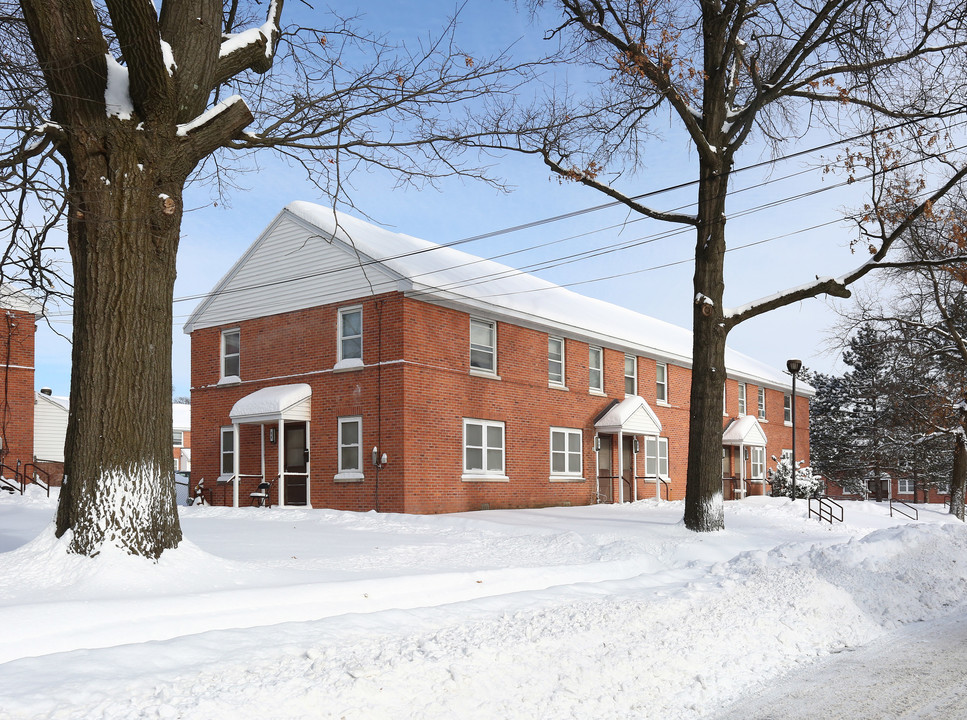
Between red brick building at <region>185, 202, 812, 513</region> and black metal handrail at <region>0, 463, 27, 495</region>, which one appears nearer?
red brick building at <region>185, 202, 812, 513</region>

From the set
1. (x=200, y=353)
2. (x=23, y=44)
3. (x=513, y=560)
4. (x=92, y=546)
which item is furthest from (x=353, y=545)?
(x=200, y=353)

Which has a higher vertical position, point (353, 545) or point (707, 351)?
point (707, 351)

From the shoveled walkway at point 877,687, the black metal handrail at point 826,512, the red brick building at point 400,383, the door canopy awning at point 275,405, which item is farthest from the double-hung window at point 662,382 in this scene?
the shoveled walkway at point 877,687

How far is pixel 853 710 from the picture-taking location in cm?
564

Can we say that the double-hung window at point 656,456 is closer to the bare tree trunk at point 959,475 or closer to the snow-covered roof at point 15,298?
the bare tree trunk at point 959,475

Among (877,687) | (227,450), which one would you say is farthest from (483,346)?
(877,687)

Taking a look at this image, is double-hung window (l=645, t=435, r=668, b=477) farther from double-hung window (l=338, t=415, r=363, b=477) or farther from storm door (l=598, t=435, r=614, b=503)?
double-hung window (l=338, t=415, r=363, b=477)

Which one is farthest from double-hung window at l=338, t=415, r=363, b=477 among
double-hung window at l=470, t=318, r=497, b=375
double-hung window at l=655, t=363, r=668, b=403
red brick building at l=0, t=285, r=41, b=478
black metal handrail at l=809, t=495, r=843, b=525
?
red brick building at l=0, t=285, r=41, b=478

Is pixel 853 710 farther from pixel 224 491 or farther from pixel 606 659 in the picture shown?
pixel 224 491

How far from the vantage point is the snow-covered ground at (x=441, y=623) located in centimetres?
528

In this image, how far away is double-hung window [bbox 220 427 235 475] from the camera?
25.2m

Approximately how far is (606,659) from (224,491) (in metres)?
20.6

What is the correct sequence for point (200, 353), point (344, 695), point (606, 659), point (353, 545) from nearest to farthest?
point (344, 695) < point (606, 659) < point (353, 545) < point (200, 353)

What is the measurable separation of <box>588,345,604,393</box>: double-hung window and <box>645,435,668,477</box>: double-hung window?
2969 millimetres
